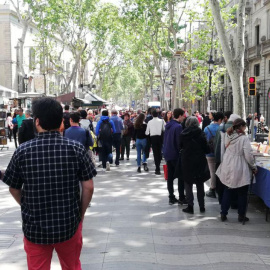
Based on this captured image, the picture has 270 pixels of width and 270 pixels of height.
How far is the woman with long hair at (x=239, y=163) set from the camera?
671cm

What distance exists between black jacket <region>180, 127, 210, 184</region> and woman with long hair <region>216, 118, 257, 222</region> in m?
0.56

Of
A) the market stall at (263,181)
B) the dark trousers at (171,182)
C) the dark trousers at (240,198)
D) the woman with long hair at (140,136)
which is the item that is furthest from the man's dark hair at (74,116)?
the woman with long hair at (140,136)

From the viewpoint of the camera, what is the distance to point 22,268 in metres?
4.84

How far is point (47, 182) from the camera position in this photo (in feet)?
9.90

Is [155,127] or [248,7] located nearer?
[155,127]

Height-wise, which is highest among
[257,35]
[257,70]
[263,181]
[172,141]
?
[257,35]

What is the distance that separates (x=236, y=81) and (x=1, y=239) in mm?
9302

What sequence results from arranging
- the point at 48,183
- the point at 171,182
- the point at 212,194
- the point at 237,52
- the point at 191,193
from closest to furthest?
the point at 48,183, the point at 191,193, the point at 171,182, the point at 212,194, the point at 237,52

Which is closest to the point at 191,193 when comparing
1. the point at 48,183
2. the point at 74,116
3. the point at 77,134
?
the point at 77,134

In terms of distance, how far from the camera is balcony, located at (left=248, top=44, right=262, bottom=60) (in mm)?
37953

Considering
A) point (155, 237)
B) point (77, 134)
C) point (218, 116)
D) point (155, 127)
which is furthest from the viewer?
point (155, 127)

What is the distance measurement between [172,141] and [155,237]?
269 centimetres

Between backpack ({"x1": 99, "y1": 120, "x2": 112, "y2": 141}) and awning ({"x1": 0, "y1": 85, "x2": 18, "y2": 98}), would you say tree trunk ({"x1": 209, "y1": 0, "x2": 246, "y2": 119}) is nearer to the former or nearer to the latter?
backpack ({"x1": 99, "y1": 120, "x2": 112, "y2": 141})

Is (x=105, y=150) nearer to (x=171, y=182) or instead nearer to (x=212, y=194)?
(x=212, y=194)
